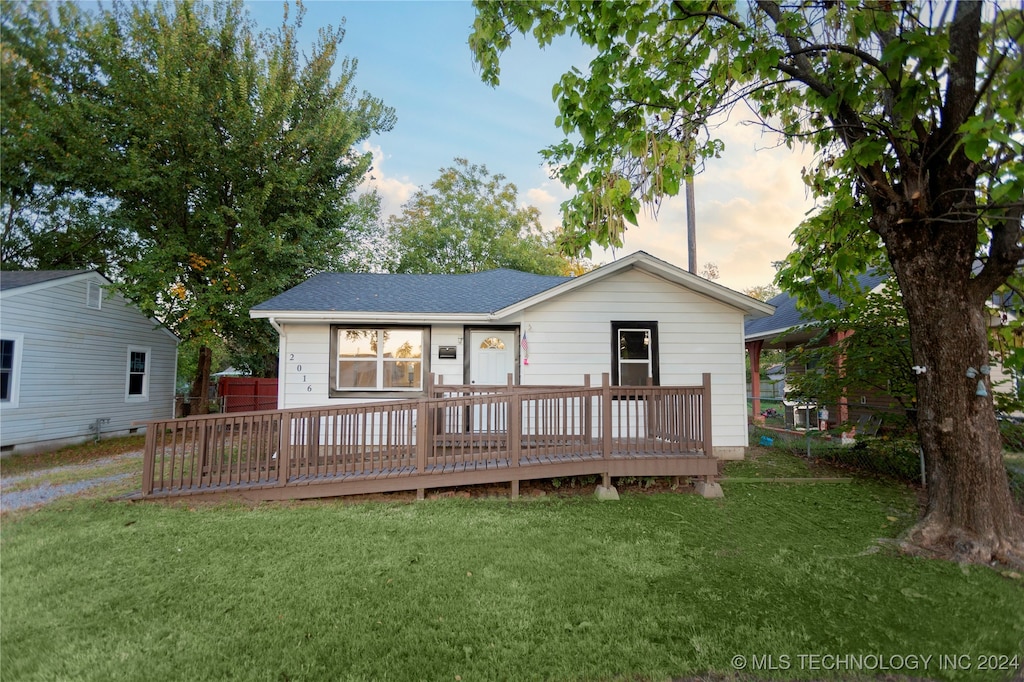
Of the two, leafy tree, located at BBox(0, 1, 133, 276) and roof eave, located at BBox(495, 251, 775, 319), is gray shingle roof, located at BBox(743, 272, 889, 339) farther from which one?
leafy tree, located at BBox(0, 1, 133, 276)

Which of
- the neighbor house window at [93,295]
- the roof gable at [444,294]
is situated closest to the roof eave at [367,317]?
the roof gable at [444,294]

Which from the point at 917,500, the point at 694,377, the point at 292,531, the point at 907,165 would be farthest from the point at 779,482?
the point at 292,531

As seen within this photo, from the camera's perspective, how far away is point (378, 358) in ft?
28.9

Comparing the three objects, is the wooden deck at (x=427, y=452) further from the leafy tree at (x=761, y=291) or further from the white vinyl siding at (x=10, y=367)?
the leafy tree at (x=761, y=291)

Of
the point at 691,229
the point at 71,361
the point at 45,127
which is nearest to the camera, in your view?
the point at 45,127

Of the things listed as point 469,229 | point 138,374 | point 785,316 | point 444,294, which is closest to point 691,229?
point 785,316

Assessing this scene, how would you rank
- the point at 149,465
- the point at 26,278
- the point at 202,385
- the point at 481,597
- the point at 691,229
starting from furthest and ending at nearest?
the point at 691,229 < the point at 202,385 < the point at 26,278 < the point at 149,465 < the point at 481,597

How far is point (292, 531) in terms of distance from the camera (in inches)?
185

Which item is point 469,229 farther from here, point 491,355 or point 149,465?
point 149,465

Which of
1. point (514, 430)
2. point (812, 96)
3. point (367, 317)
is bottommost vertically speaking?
point (514, 430)

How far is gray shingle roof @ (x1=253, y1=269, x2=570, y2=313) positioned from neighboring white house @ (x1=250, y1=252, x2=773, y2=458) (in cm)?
8

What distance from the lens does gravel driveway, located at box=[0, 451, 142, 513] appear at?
20.3 ft

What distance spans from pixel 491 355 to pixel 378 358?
7.39ft

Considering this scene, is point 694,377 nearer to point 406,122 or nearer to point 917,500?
point 917,500
